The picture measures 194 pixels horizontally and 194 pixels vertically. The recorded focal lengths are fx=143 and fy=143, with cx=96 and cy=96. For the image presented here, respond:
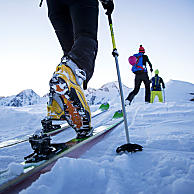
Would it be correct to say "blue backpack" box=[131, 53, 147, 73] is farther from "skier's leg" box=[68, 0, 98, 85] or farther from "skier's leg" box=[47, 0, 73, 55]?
"skier's leg" box=[68, 0, 98, 85]

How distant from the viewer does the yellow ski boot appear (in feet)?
3.40

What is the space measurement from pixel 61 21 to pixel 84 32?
502 mm

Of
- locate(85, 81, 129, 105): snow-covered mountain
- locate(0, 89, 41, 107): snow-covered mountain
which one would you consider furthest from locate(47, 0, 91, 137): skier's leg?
locate(0, 89, 41, 107): snow-covered mountain

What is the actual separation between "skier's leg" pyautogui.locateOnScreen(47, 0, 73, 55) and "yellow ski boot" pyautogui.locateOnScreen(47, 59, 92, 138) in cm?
64

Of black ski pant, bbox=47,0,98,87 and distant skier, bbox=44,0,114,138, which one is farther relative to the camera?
black ski pant, bbox=47,0,98,87

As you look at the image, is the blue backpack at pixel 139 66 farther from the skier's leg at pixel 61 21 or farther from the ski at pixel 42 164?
the ski at pixel 42 164

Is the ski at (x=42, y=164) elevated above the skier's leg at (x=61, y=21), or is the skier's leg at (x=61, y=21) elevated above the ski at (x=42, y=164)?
the skier's leg at (x=61, y=21)

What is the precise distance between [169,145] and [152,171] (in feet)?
1.34

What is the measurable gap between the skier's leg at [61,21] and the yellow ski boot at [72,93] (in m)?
0.64

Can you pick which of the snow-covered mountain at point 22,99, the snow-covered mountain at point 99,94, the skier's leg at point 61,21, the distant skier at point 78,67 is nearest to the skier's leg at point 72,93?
the distant skier at point 78,67

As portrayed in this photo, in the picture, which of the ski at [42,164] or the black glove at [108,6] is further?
the black glove at [108,6]

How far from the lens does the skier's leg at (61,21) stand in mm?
1453

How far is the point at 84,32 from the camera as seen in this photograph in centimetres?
122

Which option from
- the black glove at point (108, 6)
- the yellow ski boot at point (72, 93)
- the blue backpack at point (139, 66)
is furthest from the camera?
the blue backpack at point (139, 66)
